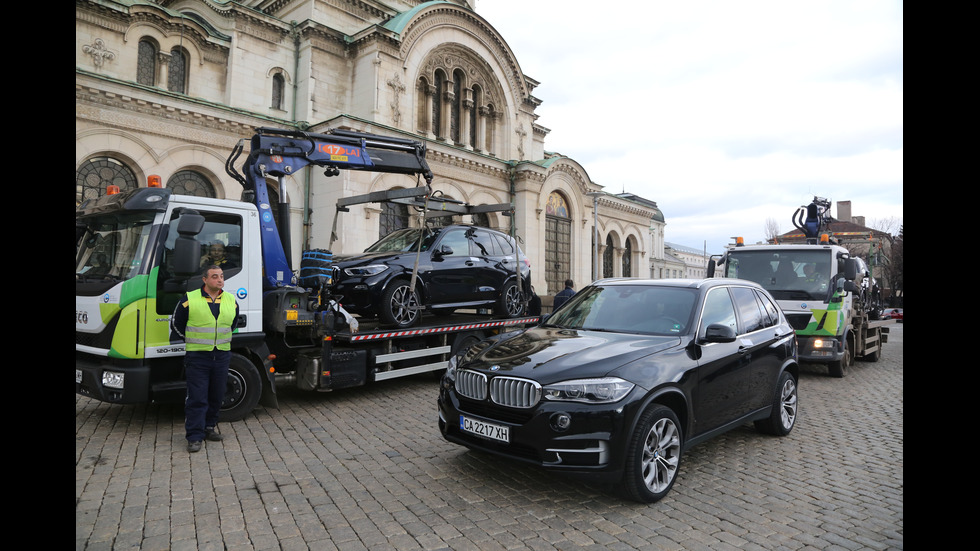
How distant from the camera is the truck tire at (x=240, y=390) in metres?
6.54

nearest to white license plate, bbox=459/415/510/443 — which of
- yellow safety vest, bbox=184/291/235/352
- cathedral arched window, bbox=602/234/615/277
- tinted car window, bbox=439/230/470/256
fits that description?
yellow safety vest, bbox=184/291/235/352

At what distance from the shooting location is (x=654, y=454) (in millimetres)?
4441

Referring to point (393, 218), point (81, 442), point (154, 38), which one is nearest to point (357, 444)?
→ point (81, 442)

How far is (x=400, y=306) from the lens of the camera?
8445 mm

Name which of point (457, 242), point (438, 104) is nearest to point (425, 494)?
point (457, 242)

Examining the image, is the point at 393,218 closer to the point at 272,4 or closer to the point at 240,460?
the point at 272,4

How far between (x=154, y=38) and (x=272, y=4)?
21.4 feet

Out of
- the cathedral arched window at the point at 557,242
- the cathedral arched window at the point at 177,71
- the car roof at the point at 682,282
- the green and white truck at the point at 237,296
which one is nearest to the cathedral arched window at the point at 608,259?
the cathedral arched window at the point at 557,242

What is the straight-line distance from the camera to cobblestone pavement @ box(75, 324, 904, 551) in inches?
149

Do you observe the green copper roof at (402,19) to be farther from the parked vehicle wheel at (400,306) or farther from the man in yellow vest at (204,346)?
the man in yellow vest at (204,346)

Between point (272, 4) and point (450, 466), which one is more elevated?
point (272, 4)

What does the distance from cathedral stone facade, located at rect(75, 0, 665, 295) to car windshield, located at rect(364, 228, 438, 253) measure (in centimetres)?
569

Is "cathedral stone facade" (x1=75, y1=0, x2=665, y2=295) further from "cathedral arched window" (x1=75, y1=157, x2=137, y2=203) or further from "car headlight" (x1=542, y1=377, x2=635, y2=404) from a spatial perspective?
"car headlight" (x1=542, y1=377, x2=635, y2=404)
